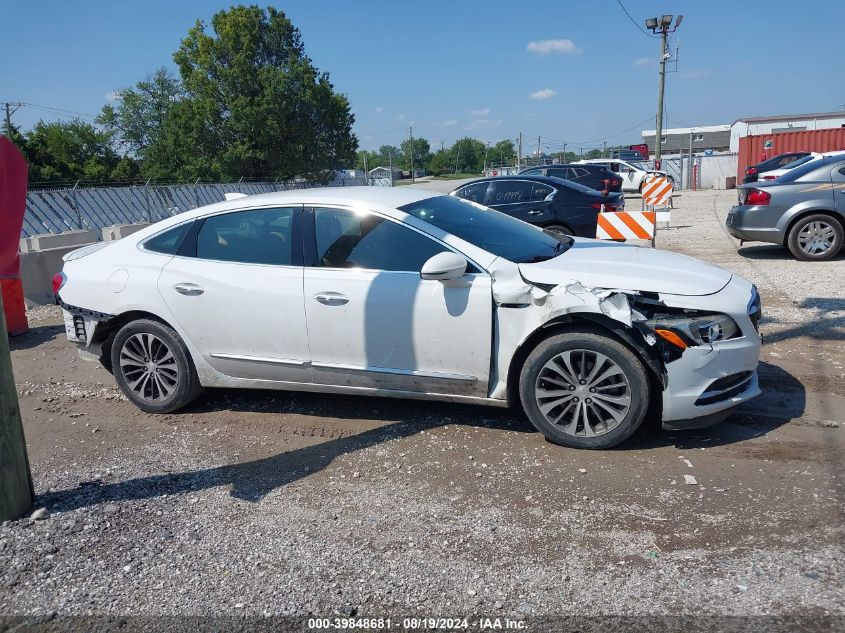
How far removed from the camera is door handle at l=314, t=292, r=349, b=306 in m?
4.55

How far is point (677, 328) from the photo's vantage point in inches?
158

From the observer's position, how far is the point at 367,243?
15.3 ft

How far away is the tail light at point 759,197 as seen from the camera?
10.5m

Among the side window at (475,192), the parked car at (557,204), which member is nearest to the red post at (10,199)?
the parked car at (557,204)

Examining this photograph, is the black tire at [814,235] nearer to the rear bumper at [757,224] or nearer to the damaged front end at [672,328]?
the rear bumper at [757,224]

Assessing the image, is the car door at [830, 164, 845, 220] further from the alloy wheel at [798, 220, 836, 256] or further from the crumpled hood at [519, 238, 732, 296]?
the crumpled hood at [519, 238, 732, 296]

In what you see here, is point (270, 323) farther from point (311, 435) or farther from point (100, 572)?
point (100, 572)

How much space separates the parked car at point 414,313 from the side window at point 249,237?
0.01 metres

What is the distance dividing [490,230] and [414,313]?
3.26 ft

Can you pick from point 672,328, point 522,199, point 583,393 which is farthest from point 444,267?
point 522,199

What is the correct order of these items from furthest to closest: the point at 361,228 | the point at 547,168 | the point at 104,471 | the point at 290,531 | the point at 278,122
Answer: the point at 278,122
the point at 547,168
the point at 361,228
the point at 104,471
the point at 290,531

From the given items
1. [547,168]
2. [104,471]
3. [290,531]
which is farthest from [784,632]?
[547,168]

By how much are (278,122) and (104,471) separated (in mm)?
42526

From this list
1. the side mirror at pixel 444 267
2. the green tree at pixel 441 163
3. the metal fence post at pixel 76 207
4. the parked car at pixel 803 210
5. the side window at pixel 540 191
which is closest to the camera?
the side mirror at pixel 444 267
